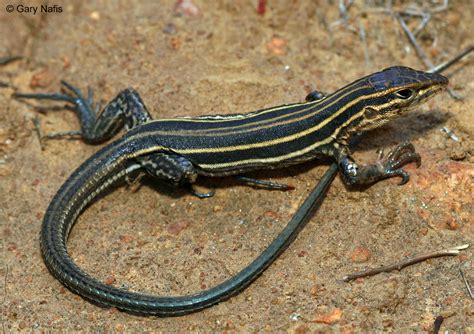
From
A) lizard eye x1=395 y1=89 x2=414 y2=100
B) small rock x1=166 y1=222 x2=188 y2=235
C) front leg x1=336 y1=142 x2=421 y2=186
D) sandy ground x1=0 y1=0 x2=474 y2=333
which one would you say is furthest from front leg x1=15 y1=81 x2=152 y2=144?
lizard eye x1=395 y1=89 x2=414 y2=100

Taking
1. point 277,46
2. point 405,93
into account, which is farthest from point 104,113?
point 405,93

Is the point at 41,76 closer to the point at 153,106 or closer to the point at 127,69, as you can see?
the point at 127,69

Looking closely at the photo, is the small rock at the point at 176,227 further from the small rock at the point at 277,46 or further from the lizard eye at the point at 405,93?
the small rock at the point at 277,46

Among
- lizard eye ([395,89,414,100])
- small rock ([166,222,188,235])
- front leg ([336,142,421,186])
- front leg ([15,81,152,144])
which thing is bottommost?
small rock ([166,222,188,235])

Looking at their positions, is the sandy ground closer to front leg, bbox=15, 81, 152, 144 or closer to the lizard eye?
front leg, bbox=15, 81, 152, 144

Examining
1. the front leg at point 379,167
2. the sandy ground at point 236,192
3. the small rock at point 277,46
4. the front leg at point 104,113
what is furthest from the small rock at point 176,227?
the small rock at point 277,46

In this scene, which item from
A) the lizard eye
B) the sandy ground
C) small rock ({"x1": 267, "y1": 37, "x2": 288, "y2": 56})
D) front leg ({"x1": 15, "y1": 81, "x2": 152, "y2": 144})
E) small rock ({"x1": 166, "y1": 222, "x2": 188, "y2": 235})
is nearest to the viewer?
the sandy ground

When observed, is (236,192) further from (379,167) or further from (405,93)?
(405,93)
